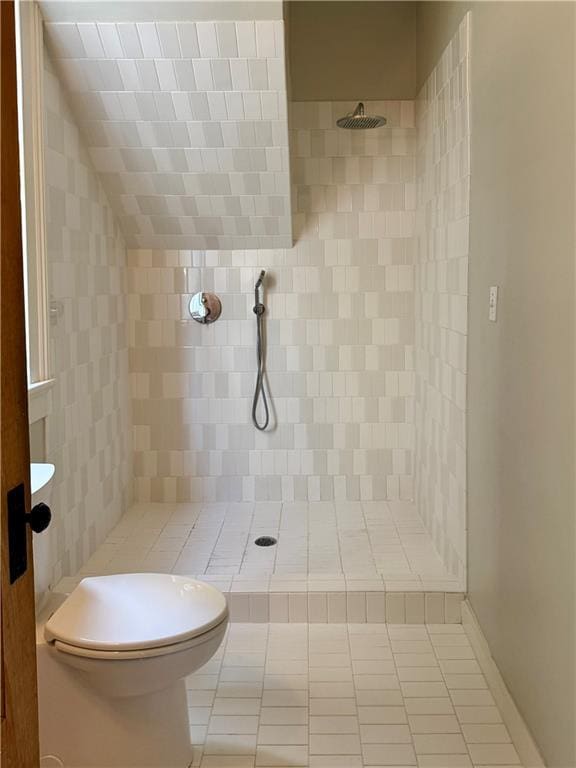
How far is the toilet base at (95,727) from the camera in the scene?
6.36 feet

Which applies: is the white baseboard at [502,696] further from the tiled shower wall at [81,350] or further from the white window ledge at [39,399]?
the white window ledge at [39,399]

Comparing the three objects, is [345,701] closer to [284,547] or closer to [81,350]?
[284,547]

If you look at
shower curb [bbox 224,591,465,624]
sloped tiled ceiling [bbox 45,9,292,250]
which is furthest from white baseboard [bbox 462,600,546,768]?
sloped tiled ceiling [bbox 45,9,292,250]

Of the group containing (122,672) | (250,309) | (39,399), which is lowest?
(122,672)

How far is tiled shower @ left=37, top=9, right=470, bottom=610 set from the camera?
2920 millimetres

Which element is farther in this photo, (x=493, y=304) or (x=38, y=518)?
(x=493, y=304)

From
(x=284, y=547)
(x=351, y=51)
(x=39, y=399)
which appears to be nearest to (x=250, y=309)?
(x=284, y=547)

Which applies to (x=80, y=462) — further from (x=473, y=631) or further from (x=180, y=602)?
(x=473, y=631)

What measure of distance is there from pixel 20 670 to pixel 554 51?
1.67 meters

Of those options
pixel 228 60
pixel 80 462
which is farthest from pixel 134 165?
pixel 80 462

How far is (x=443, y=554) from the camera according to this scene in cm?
314

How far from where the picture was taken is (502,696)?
7.41 ft

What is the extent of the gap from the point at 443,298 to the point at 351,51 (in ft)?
4.85

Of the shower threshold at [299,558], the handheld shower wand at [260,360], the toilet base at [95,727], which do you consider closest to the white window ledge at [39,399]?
the shower threshold at [299,558]
